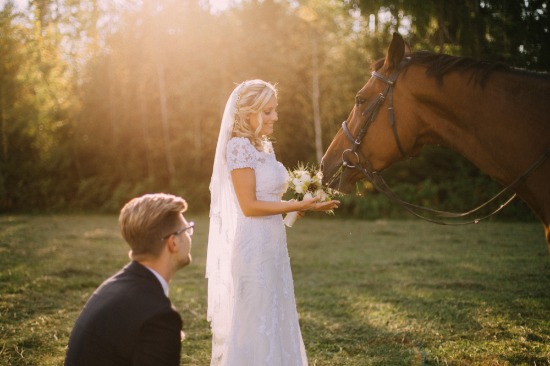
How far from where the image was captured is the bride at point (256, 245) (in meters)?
3.55

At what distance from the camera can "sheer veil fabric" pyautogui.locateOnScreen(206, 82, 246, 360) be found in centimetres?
388

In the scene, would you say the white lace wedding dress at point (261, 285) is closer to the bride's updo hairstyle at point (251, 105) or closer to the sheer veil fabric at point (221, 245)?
the bride's updo hairstyle at point (251, 105)

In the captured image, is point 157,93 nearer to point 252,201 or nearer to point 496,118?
point 252,201

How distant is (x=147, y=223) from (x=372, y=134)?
2286mm

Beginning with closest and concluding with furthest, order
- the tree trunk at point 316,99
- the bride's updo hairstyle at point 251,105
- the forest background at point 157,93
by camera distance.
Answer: the bride's updo hairstyle at point 251,105
the forest background at point 157,93
the tree trunk at point 316,99

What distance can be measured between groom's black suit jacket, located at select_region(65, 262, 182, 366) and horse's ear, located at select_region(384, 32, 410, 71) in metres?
2.56

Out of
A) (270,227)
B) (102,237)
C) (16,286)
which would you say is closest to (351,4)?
(270,227)

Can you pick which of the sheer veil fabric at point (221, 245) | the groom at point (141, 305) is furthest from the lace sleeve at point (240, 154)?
the groom at point (141, 305)

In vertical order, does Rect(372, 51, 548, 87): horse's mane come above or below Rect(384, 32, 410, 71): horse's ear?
below

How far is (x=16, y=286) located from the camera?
303 inches

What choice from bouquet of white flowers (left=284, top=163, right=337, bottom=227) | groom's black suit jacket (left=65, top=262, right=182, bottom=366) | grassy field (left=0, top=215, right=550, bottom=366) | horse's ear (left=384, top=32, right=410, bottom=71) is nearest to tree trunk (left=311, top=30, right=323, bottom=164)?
grassy field (left=0, top=215, right=550, bottom=366)

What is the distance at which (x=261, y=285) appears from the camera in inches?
142

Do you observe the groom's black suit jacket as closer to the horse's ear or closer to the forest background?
the horse's ear

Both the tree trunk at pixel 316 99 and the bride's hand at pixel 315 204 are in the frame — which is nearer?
the bride's hand at pixel 315 204
